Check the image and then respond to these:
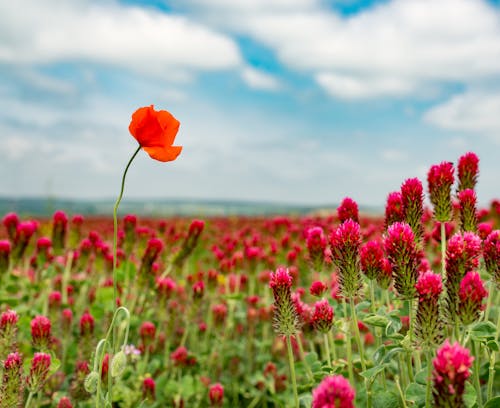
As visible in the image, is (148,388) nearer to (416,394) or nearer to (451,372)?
(416,394)

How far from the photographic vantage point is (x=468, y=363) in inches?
46.6

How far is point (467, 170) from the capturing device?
2744 mm

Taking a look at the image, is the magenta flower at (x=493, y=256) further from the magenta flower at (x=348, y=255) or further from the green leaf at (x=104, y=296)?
the green leaf at (x=104, y=296)

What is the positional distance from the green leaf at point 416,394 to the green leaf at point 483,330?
0.27 meters

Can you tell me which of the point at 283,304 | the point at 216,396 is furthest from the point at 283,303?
the point at 216,396

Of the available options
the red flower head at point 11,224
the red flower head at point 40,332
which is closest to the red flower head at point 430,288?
the red flower head at point 40,332

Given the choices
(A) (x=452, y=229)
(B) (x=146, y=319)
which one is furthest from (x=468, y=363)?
(B) (x=146, y=319)

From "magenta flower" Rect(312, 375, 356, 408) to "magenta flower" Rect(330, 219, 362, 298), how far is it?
92 centimetres

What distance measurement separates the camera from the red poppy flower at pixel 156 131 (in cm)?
197

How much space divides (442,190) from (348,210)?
1.49ft

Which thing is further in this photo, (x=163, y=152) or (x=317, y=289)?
(x=317, y=289)

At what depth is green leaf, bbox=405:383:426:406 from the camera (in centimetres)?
186

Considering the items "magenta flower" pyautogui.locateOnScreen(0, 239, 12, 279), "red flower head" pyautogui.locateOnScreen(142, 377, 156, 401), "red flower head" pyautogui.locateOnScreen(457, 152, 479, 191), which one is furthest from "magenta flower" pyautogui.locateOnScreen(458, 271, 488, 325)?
"magenta flower" pyautogui.locateOnScreen(0, 239, 12, 279)

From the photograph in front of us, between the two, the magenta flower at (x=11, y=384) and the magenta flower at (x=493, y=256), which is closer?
the magenta flower at (x=493, y=256)
